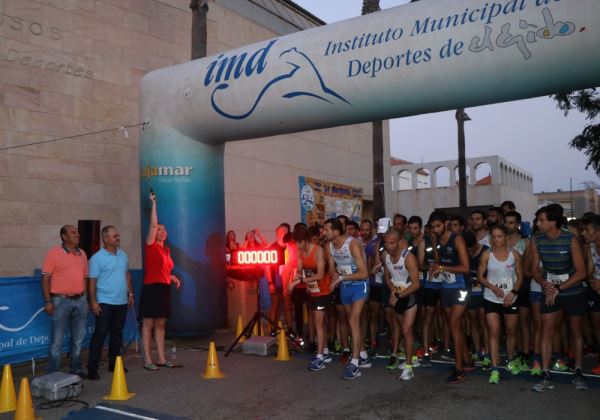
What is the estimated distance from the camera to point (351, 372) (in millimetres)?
6734

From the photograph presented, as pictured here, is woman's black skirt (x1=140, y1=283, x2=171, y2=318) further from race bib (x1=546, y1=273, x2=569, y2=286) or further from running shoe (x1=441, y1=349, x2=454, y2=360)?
race bib (x1=546, y1=273, x2=569, y2=286)

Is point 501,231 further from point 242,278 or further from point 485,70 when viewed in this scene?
point 242,278

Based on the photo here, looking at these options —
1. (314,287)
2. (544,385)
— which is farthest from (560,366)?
(314,287)

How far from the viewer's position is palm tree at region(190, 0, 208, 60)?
1183 cm

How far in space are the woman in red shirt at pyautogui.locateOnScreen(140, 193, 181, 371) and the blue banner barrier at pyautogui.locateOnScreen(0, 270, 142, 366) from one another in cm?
115

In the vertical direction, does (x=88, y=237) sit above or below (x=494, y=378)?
above

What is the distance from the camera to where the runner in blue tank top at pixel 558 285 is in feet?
19.9

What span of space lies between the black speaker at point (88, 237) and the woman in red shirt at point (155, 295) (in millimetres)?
1595

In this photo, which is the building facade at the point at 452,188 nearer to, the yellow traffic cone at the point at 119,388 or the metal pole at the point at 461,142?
the metal pole at the point at 461,142

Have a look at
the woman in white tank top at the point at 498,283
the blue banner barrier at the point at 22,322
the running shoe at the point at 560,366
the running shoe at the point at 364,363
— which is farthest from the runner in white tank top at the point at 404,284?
the blue banner barrier at the point at 22,322

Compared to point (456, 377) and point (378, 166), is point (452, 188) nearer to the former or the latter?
point (378, 166)

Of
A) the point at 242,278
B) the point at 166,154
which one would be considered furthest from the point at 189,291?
the point at 166,154

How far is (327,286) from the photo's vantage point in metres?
7.61

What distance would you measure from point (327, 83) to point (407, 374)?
13.0ft
